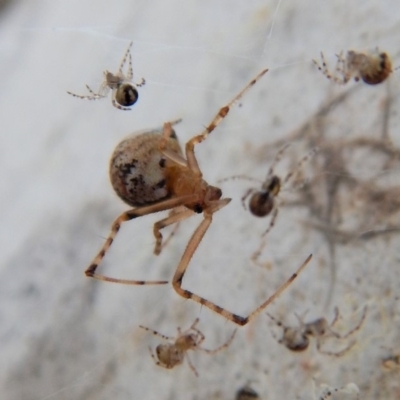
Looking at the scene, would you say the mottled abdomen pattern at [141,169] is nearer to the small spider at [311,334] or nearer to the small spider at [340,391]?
the small spider at [311,334]

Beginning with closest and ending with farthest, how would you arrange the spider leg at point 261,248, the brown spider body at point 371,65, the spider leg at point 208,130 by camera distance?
the spider leg at point 208,130 → the brown spider body at point 371,65 → the spider leg at point 261,248

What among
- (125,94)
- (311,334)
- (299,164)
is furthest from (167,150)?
(311,334)

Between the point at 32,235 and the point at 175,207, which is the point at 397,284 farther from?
the point at 32,235

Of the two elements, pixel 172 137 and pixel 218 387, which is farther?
pixel 218 387

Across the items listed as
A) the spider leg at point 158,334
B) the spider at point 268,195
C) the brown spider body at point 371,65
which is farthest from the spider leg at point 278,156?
the spider leg at point 158,334

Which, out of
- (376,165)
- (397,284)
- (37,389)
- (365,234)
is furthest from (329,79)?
(37,389)
